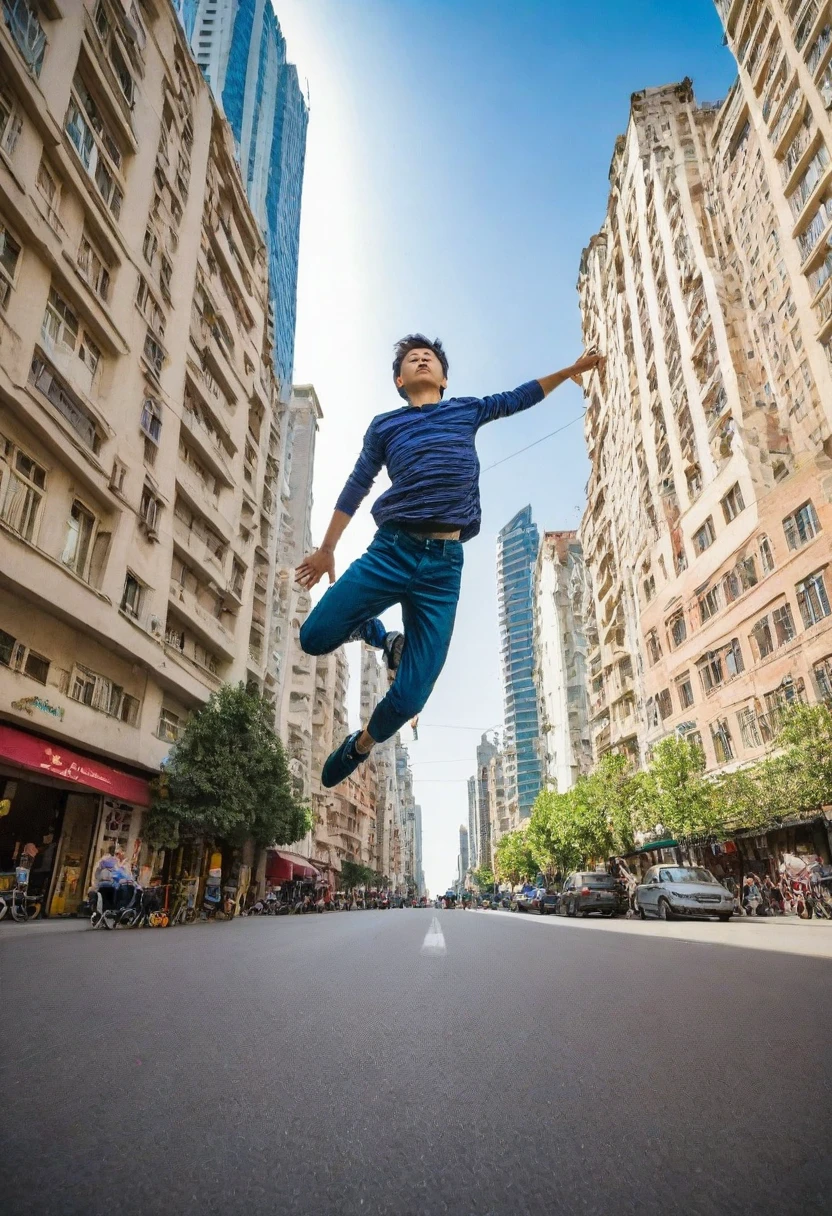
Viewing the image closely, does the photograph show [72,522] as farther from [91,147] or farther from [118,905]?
[91,147]

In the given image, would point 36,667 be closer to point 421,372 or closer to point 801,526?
point 421,372

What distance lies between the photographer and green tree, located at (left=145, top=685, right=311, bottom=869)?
2112 centimetres

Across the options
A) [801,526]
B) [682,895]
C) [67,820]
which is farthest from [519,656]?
[67,820]

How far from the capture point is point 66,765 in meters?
17.2

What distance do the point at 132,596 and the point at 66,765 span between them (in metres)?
6.04

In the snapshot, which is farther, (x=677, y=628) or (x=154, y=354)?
(x=677, y=628)

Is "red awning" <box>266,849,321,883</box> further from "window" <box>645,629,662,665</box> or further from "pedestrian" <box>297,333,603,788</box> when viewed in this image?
Result: "pedestrian" <box>297,333,603,788</box>

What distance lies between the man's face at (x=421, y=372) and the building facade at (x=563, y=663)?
6704 centimetres

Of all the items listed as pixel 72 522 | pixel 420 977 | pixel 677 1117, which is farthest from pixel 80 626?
pixel 677 1117

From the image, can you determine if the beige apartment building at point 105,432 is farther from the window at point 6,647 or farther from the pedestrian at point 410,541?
the pedestrian at point 410,541

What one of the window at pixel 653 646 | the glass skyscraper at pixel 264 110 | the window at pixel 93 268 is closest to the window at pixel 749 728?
the window at pixel 653 646

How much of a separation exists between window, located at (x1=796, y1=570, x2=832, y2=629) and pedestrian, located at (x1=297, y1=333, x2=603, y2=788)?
80.5 ft

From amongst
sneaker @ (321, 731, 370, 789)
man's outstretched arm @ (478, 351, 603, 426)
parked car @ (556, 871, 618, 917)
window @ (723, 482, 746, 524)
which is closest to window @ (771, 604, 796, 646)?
window @ (723, 482, 746, 524)

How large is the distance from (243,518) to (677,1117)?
3192 cm
